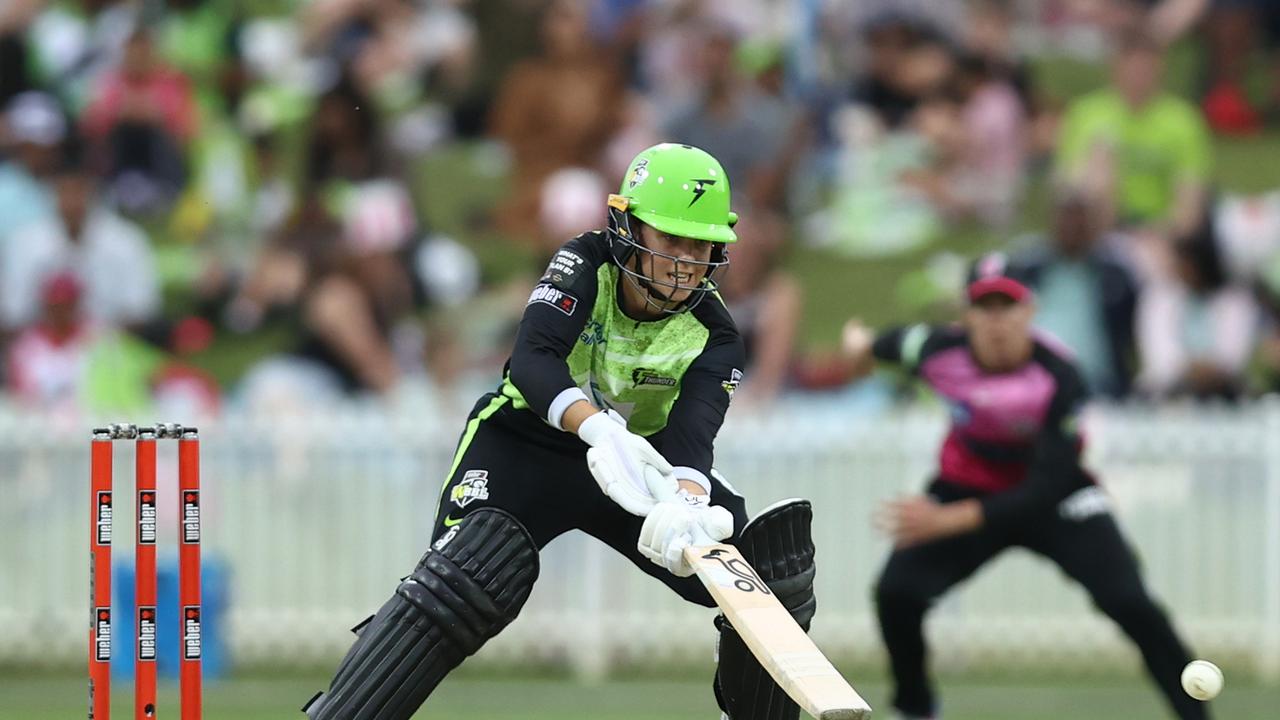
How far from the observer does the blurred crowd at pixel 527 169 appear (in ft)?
37.6

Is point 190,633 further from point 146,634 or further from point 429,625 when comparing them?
point 429,625

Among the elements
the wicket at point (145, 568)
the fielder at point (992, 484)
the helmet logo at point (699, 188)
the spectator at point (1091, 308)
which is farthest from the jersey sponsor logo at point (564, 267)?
the spectator at point (1091, 308)

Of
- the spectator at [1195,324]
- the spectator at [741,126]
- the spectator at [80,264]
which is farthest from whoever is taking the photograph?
the spectator at [741,126]

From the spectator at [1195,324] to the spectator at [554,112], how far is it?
3.60 m

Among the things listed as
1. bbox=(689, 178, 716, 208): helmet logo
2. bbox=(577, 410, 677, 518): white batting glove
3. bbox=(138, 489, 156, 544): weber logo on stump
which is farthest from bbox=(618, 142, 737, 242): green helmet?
bbox=(138, 489, 156, 544): weber logo on stump

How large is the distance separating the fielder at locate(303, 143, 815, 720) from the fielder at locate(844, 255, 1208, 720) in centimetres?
172

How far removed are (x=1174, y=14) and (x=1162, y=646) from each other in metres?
6.95

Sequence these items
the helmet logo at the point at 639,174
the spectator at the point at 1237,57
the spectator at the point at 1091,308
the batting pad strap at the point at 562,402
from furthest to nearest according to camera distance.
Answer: the spectator at the point at 1237,57
the spectator at the point at 1091,308
the helmet logo at the point at 639,174
the batting pad strap at the point at 562,402

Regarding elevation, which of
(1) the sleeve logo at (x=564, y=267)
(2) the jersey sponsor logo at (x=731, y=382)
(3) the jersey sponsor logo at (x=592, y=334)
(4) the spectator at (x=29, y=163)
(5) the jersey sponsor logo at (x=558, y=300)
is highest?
(4) the spectator at (x=29, y=163)

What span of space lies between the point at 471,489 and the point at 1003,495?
2578 millimetres

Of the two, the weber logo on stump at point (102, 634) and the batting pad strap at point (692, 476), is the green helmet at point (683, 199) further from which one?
the weber logo on stump at point (102, 634)

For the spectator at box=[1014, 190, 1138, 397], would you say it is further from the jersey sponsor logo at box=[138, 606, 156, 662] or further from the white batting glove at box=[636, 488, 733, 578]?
the jersey sponsor logo at box=[138, 606, 156, 662]

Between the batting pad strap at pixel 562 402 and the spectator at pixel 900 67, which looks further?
the spectator at pixel 900 67

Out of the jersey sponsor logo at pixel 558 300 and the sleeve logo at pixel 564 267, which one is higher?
the sleeve logo at pixel 564 267
